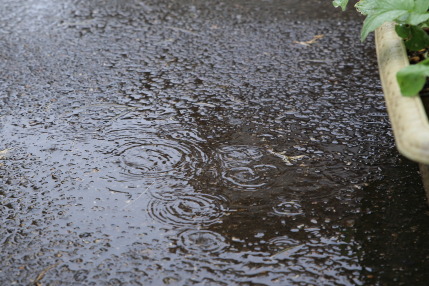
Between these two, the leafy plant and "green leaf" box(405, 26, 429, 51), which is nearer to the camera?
the leafy plant

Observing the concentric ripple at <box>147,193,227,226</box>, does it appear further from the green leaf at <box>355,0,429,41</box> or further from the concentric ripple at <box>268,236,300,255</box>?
the green leaf at <box>355,0,429,41</box>

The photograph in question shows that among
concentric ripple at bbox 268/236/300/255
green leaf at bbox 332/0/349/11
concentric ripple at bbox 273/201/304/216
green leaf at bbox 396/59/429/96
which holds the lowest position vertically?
concentric ripple at bbox 268/236/300/255

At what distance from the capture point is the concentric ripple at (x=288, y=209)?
8.00ft

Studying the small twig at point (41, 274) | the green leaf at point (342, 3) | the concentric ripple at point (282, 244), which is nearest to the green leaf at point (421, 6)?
the green leaf at point (342, 3)

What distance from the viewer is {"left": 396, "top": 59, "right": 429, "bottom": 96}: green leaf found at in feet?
6.57

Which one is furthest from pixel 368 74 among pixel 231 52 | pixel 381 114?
pixel 231 52

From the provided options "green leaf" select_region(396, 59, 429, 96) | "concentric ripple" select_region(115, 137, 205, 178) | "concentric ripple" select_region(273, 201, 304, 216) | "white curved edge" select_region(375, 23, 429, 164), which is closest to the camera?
"white curved edge" select_region(375, 23, 429, 164)

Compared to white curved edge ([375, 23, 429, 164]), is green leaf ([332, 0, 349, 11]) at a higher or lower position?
higher

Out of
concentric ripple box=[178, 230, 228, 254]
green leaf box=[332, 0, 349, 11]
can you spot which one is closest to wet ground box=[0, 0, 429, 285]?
concentric ripple box=[178, 230, 228, 254]

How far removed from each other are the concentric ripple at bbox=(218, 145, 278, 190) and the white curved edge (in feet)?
2.21

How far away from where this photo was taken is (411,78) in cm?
202

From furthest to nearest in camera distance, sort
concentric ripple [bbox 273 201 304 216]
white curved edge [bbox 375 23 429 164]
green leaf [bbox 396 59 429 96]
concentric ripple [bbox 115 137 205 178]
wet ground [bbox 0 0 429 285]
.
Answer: concentric ripple [bbox 115 137 205 178] < concentric ripple [bbox 273 201 304 216] < wet ground [bbox 0 0 429 285] < green leaf [bbox 396 59 429 96] < white curved edge [bbox 375 23 429 164]

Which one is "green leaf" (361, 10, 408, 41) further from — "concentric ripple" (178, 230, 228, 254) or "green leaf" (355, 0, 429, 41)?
"concentric ripple" (178, 230, 228, 254)

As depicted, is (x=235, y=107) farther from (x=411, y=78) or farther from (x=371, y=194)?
(x=411, y=78)
